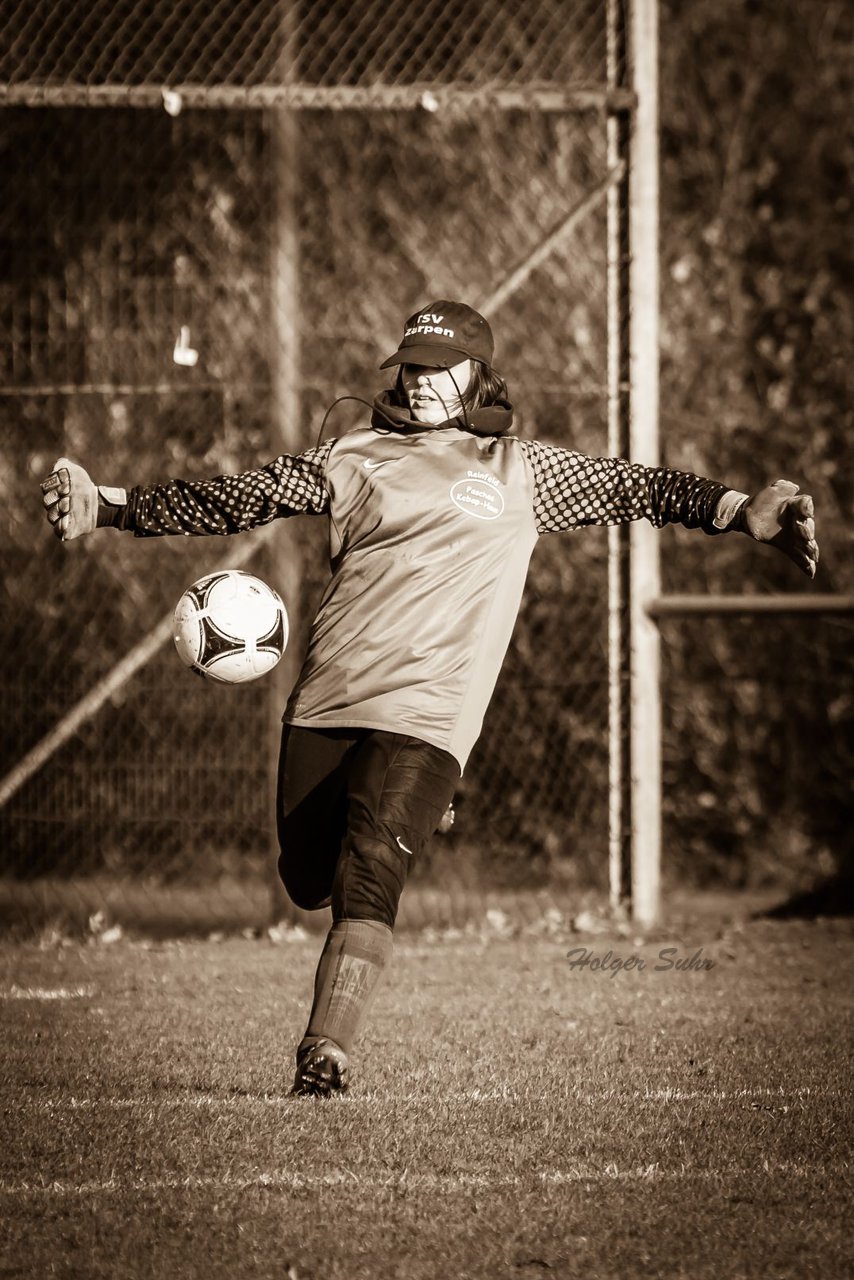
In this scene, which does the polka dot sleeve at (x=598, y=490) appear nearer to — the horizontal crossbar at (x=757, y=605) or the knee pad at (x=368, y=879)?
the knee pad at (x=368, y=879)

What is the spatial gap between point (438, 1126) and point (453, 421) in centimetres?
199

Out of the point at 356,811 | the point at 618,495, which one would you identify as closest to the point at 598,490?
the point at 618,495

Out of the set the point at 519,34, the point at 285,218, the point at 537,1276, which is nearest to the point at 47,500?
the point at 537,1276

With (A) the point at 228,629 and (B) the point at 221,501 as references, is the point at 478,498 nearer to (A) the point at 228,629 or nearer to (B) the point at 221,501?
(B) the point at 221,501

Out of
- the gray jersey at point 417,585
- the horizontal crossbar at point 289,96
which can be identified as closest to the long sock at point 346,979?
the gray jersey at point 417,585

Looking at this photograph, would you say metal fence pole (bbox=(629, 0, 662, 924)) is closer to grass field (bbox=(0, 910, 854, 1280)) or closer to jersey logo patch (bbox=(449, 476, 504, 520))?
grass field (bbox=(0, 910, 854, 1280))

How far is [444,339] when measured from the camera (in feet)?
15.9

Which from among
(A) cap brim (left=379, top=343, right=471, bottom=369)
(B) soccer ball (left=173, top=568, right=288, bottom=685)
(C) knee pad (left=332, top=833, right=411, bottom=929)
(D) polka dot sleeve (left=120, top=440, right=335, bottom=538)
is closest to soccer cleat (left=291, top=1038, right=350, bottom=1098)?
(C) knee pad (left=332, top=833, right=411, bottom=929)

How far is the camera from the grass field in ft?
10.9

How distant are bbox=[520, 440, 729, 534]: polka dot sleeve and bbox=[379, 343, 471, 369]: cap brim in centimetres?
34

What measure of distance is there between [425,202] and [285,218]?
7.74 feet

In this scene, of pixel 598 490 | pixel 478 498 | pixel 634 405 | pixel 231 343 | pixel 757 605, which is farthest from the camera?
pixel 231 343

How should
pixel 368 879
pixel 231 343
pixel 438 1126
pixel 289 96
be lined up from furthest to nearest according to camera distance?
1. pixel 231 343
2. pixel 289 96
3. pixel 368 879
4. pixel 438 1126

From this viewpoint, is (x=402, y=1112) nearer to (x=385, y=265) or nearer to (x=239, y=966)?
(x=239, y=966)
